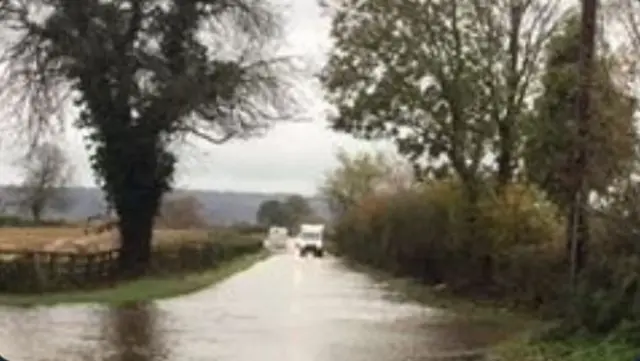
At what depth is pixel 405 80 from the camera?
4600cm

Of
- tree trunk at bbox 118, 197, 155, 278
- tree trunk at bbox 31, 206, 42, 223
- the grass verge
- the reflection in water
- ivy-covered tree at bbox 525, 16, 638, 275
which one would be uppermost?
ivy-covered tree at bbox 525, 16, 638, 275

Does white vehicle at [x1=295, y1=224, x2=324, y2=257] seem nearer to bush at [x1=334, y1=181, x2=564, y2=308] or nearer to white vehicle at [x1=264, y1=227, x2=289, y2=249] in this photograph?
white vehicle at [x1=264, y1=227, x2=289, y2=249]

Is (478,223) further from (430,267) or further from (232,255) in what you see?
(232,255)

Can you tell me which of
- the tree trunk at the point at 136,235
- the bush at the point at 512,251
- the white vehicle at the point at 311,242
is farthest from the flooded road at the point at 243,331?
the white vehicle at the point at 311,242

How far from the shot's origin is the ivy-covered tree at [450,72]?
147ft

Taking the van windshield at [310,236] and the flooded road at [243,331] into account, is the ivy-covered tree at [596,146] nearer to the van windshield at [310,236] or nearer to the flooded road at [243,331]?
the flooded road at [243,331]

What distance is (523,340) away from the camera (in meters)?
24.6

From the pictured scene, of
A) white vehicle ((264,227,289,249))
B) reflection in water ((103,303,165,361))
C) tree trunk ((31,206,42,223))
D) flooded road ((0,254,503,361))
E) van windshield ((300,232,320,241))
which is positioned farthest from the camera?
tree trunk ((31,206,42,223))

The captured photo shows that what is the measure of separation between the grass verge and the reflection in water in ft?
18.6

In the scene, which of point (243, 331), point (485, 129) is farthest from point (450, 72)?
point (243, 331)

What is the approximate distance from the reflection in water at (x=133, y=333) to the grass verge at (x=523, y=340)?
18.6 feet

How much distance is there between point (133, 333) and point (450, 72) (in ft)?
75.9

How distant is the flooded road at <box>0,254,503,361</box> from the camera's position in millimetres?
21503

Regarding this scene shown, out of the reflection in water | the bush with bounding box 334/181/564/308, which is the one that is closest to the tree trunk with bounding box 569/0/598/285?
the bush with bounding box 334/181/564/308
